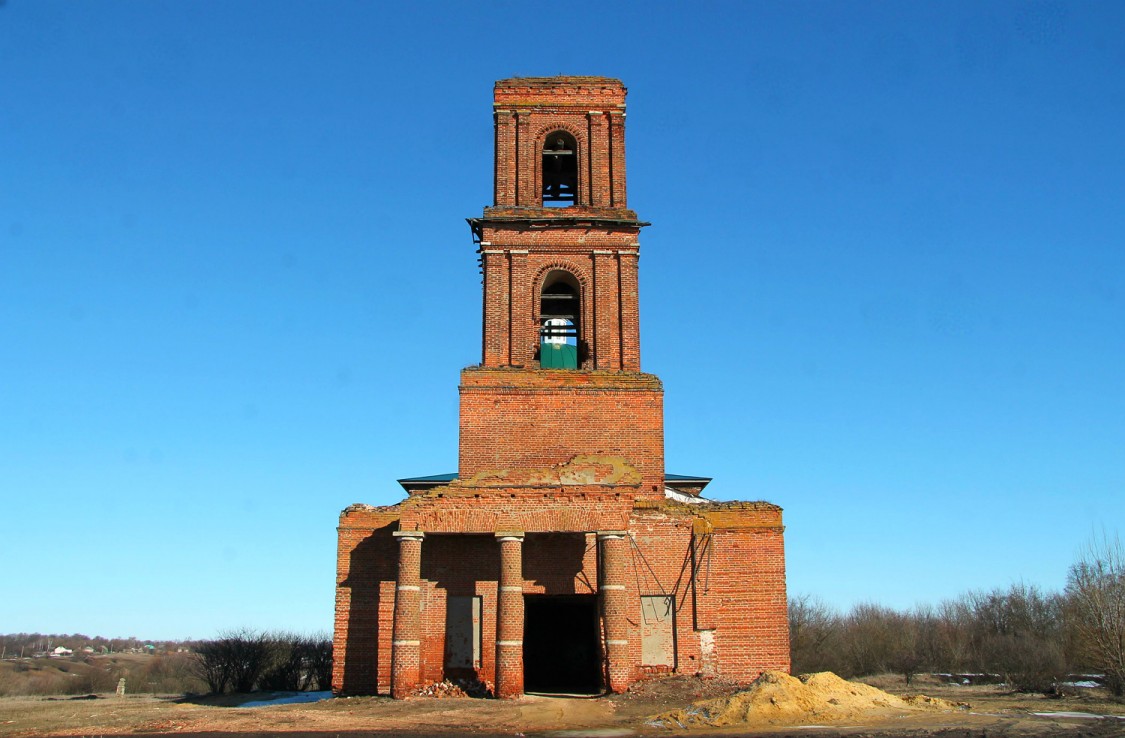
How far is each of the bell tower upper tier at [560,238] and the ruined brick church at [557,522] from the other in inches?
1.7

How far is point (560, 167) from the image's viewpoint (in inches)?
1058

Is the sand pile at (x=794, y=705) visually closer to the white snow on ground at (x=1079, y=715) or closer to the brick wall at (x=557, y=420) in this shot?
the white snow on ground at (x=1079, y=715)

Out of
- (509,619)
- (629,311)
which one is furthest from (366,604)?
(629,311)

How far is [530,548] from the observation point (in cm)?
2083

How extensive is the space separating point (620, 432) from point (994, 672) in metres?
23.3

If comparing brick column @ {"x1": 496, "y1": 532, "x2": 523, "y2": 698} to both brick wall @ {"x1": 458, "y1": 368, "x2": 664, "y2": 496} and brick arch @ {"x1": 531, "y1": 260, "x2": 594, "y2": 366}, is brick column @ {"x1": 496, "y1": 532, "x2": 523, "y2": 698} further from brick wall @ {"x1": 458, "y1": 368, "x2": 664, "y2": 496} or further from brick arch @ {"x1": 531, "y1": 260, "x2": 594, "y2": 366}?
brick arch @ {"x1": 531, "y1": 260, "x2": 594, "y2": 366}

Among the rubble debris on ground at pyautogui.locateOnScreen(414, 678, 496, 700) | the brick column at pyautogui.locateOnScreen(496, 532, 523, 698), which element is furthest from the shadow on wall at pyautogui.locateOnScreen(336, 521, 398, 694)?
the brick column at pyautogui.locateOnScreen(496, 532, 523, 698)

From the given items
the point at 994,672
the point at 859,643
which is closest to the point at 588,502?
the point at 994,672

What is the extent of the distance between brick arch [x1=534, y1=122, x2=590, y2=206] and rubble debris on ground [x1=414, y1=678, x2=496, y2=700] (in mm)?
12153

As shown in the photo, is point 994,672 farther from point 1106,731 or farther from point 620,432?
point 1106,731

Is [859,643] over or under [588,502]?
under

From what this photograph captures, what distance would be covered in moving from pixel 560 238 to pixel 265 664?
17.3 metres

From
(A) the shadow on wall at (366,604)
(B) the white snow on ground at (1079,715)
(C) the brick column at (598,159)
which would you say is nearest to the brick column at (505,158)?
(C) the brick column at (598,159)

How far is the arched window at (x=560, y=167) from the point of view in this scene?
26.1 metres
